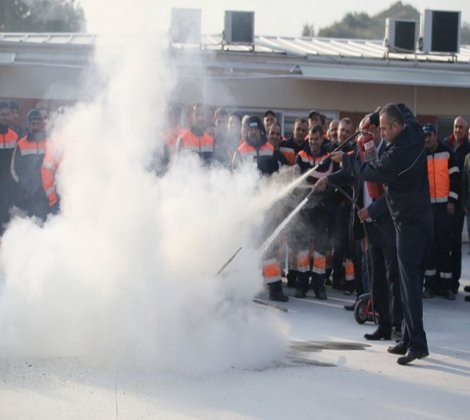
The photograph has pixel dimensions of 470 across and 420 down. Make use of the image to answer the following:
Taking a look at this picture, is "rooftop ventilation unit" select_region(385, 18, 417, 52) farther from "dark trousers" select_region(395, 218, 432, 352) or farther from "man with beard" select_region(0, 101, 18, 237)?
"dark trousers" select_region(395, 218, 432, 352)

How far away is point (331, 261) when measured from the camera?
38.0 ft

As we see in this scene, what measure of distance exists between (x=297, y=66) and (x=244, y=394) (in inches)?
429

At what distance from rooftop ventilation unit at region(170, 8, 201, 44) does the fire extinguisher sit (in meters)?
2.09

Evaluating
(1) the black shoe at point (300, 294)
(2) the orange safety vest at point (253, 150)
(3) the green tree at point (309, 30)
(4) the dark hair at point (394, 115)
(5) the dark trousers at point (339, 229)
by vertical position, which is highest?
(3) the green tree at point (309, 30)

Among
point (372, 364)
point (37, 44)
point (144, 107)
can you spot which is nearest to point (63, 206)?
point (144, 107)

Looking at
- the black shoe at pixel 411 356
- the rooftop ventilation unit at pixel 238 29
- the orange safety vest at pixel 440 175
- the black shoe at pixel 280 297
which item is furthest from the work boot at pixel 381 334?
the rooftop ventilation unit at pixel 238 29

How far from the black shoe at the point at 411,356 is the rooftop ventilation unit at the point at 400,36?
37.4 ft

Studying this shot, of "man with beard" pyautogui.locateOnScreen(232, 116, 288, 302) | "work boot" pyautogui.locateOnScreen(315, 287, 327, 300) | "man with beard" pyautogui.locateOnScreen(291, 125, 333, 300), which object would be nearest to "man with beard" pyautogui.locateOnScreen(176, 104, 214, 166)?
"man with beard" pyautogui.locateOnScreen(232, 116, 288, 302)

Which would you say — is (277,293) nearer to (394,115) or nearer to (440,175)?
(440,175)

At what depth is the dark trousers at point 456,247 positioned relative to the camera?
11.4 m

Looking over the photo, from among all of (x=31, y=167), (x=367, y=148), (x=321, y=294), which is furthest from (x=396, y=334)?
(x=31, y=167)

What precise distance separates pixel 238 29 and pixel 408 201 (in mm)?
10155

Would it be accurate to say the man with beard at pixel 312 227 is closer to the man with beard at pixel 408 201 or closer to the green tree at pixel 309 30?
the man with beard at pixel 408 201

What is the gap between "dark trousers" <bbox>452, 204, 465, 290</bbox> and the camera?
11.4 meters
